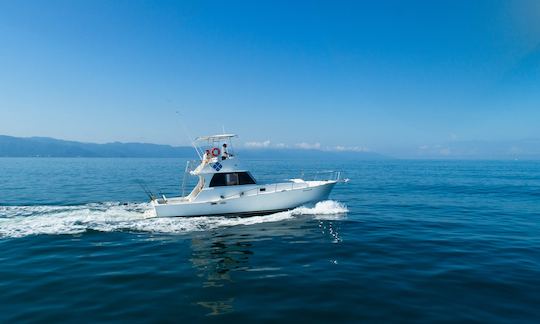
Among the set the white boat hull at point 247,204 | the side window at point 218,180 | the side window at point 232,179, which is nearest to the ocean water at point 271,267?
the white boat hull at point 247,204

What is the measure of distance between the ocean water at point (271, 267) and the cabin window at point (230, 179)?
2480 mm

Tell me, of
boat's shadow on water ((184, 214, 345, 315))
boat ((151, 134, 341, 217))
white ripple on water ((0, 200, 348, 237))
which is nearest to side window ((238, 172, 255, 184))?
boat ((151, 134, 341, 217))

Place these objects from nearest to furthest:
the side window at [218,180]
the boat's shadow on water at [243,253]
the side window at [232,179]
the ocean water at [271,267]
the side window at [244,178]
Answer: the ocean water at [271,267] < the boat's shadow on water at [243,253] < the side window at [218,180] < the side window at [232,179] < the side window at [244,178]

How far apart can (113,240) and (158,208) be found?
4390 mm

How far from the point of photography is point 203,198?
2031cm

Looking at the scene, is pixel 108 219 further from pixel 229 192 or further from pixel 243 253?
pixel 243 253

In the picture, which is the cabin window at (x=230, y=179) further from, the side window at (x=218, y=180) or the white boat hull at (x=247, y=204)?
the white boat hull at (x=247, y=204)

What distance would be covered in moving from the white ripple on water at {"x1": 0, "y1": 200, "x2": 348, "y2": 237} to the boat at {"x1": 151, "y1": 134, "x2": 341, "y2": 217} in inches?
20.2

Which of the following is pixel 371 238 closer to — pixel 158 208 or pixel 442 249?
pixel 442 249

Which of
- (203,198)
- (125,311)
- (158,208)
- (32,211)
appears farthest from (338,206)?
(32,211)

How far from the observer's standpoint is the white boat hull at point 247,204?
19.8 metres

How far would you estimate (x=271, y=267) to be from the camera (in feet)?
37.7

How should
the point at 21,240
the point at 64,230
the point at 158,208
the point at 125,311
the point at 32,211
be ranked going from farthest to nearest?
the point at 32,211 < the point at 158,208 < the point at 64,230 < the point at 21,240 < the point at 125,311

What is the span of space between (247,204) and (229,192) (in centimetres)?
149
